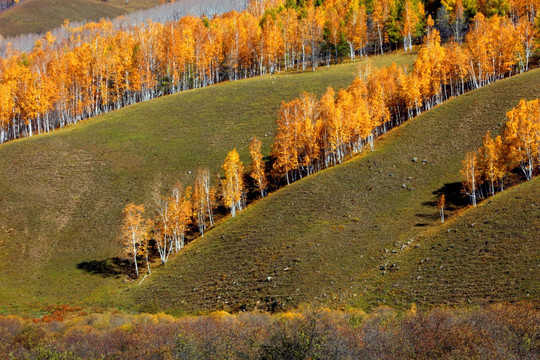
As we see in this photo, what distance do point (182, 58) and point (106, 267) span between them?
257 feet

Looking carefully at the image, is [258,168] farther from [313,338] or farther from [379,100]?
[313,338]

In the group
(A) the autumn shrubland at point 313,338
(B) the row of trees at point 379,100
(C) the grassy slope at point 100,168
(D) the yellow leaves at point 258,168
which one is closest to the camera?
(A) the autumn shrubland at point 313,338

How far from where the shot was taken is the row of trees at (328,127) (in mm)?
67312

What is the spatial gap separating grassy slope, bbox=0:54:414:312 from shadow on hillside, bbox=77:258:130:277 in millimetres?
927

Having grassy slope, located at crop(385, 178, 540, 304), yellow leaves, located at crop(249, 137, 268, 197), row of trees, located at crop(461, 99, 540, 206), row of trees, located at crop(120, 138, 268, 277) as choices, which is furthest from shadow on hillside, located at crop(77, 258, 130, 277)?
row of trees, located at crop(461, 99, 540, 206)

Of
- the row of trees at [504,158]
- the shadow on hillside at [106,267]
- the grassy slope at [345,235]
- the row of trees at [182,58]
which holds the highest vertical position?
the row of trees at [182,58]

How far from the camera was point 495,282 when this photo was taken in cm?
4184

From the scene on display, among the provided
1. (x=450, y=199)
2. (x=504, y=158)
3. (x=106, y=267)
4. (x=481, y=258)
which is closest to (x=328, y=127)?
(x=450, y=199)

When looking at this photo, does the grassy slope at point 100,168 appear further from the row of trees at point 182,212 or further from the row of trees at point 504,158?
the row of trees at point 504,158

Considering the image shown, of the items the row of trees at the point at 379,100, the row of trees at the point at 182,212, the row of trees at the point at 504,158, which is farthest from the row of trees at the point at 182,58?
the row of trees at the point at 182,212

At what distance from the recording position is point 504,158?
212 feet

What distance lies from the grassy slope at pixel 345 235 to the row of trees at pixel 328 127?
4.88 meters

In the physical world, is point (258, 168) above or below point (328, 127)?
below

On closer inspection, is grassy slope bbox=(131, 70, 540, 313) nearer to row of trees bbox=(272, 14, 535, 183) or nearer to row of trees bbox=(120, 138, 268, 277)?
row of trees bbox=(120, 138, 268, 277)
